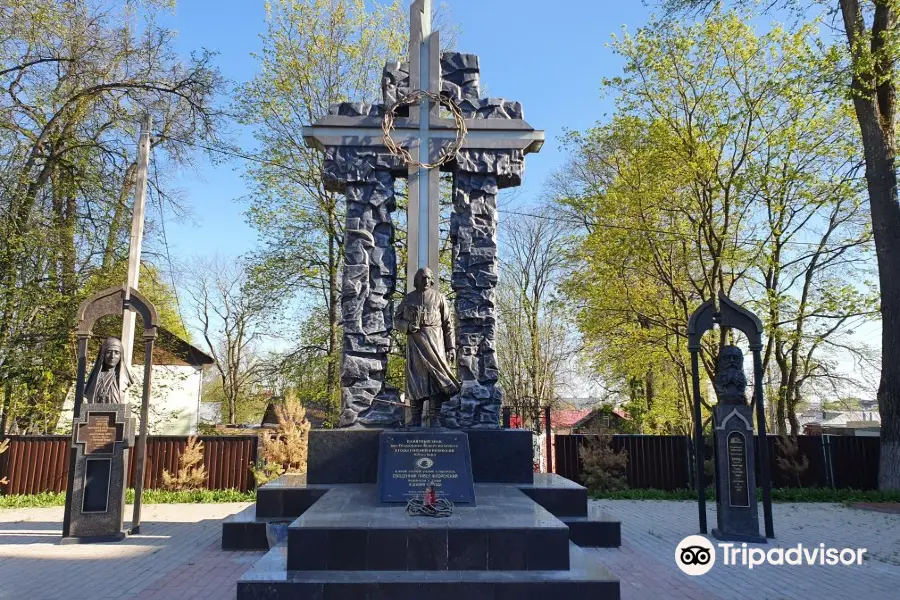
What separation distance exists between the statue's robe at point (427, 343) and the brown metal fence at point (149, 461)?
7.13m

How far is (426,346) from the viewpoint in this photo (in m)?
6.83

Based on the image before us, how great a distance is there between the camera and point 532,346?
25.6 m

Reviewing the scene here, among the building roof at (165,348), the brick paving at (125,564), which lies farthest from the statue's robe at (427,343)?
the building roof at (165,348)

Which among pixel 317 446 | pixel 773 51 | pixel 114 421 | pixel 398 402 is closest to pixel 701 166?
pixel 773 51

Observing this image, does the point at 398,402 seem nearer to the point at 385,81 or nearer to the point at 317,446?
the point at 317,446

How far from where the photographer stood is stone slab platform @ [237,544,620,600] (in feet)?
14.2

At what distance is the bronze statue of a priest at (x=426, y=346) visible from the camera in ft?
22.2

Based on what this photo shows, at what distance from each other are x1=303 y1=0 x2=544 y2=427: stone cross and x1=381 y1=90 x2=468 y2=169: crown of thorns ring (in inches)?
2.9

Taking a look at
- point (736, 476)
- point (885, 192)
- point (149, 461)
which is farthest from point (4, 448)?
point (885, 192)

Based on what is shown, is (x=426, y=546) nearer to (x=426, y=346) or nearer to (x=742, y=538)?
(x=426, y=346)

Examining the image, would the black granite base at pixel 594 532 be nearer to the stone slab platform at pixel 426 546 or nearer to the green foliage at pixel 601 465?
the stone slab platform at pixel 426 546

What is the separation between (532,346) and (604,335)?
30.4 ft

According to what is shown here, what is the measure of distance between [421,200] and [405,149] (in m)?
0.77

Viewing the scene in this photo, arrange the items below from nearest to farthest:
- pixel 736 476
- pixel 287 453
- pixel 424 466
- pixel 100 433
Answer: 1. pixel 424 466
2. pixel 736 476
3. pixel 100 433
4. pixel 287 453
